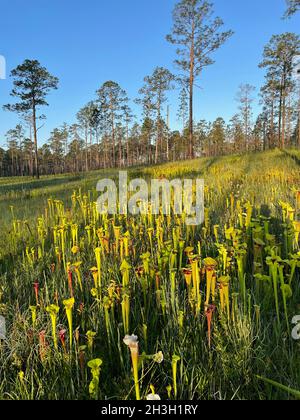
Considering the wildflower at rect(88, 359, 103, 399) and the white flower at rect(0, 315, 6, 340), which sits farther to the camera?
the white flower at rect(0, 315, 6, 340)

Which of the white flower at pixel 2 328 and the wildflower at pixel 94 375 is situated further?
the white flower at pixel 2 328

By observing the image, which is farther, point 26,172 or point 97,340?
point 26,172

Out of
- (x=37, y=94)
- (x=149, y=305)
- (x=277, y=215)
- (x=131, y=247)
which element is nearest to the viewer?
(x=149, y=305)

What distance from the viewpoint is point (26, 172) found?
66750mm

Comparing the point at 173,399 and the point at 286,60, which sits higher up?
the point at 286,60

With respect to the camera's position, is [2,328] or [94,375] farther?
[2,328]
